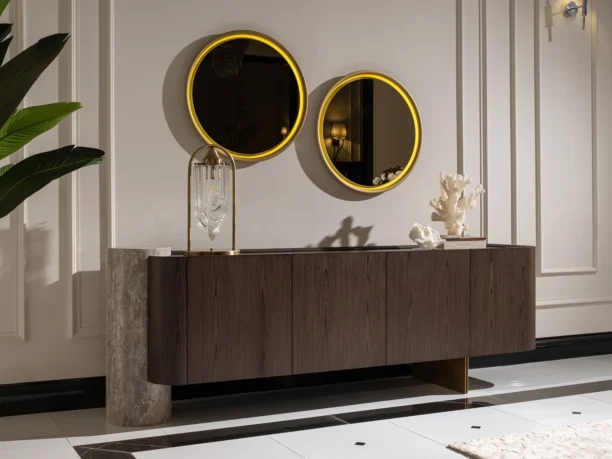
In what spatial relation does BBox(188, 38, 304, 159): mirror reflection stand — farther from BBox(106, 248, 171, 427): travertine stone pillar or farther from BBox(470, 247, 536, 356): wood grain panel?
BBox(470, 247, 536, 356): wood grain panel

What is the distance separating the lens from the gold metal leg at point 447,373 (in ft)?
12.5

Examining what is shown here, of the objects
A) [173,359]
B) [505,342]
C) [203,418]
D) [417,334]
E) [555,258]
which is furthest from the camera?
[555,258]

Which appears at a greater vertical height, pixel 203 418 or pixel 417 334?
pixel 417 334

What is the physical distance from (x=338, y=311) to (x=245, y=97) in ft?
4.01

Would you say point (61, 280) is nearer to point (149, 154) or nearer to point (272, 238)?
point (149, 154)

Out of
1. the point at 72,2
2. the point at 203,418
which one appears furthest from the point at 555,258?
the point at 72,2

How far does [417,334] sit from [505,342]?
55 cm

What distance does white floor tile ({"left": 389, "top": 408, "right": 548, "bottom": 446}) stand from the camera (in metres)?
3.04

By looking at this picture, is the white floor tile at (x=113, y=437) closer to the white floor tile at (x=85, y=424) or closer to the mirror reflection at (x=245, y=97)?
the white floor tile at (x=85, y=424)

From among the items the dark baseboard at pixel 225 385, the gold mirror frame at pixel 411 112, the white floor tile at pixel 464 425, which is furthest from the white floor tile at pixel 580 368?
the gold mirror frame at pixel 411 112

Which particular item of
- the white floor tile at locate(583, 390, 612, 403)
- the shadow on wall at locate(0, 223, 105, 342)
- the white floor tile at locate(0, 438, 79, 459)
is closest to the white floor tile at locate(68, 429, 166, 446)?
the white floor tile at locate(0, 438, 79, 459)

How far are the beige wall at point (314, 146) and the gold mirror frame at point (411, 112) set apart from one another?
5cm

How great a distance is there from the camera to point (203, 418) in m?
3.37

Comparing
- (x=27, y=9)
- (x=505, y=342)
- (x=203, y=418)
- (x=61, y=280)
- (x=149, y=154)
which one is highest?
(x=27, y=9)
